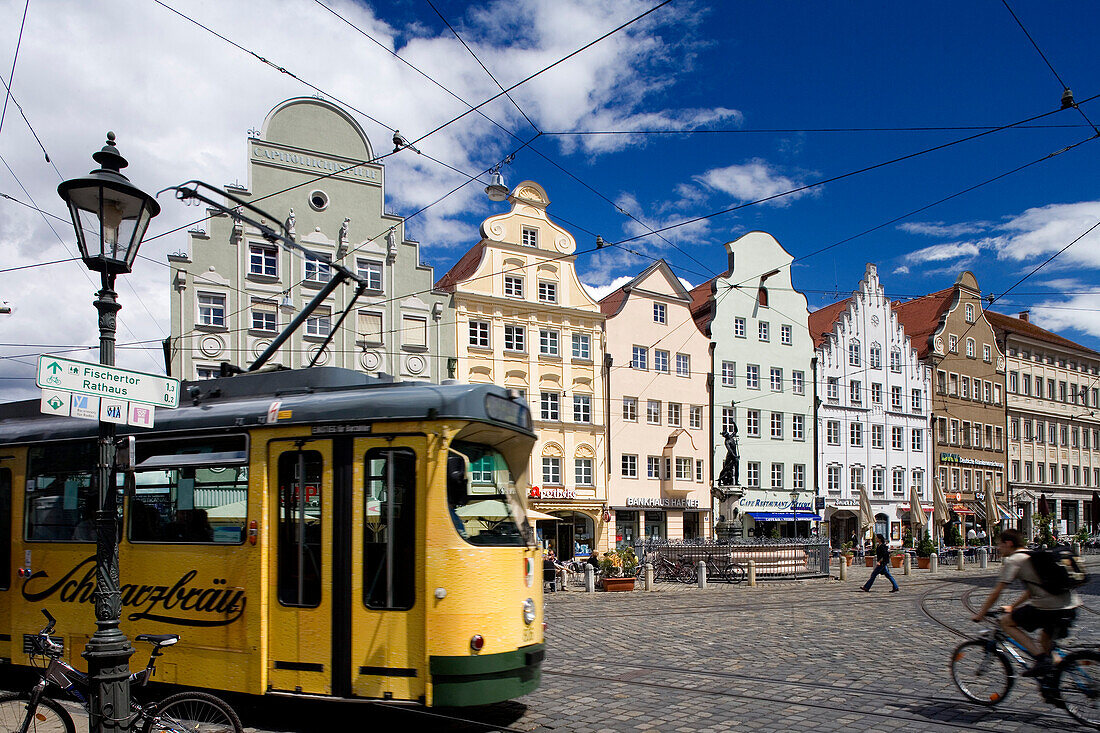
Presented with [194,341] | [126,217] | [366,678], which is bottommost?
[366,678]

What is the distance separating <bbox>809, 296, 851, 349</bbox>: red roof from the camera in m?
49.8

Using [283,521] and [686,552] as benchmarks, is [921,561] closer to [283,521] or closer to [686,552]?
Result: [686,552]

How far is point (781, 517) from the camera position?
145ft

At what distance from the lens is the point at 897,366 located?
51.5 meters

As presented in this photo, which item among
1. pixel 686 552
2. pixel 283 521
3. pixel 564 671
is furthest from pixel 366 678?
pixel 686 552

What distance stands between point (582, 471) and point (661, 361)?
7006 millimetres

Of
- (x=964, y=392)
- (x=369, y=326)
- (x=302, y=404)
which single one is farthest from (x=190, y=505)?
(x=964, y=392)

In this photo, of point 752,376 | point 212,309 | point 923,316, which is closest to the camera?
point 212,309

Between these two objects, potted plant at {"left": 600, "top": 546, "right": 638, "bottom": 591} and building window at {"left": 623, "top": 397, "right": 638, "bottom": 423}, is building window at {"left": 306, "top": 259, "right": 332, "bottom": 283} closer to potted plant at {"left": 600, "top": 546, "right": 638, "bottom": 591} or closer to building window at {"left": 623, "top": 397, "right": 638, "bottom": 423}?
building window at {"left": 623, "top": 397, "right": 638, "bottom": 423}

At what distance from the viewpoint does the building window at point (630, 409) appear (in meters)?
39.8

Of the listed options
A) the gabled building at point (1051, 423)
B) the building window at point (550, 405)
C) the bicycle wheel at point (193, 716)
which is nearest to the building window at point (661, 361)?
the building window at point (550, 405)

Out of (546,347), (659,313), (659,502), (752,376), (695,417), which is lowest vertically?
(659,502)

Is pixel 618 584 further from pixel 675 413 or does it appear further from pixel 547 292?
pixel 675 413

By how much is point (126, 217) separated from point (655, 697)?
21.5 feet
